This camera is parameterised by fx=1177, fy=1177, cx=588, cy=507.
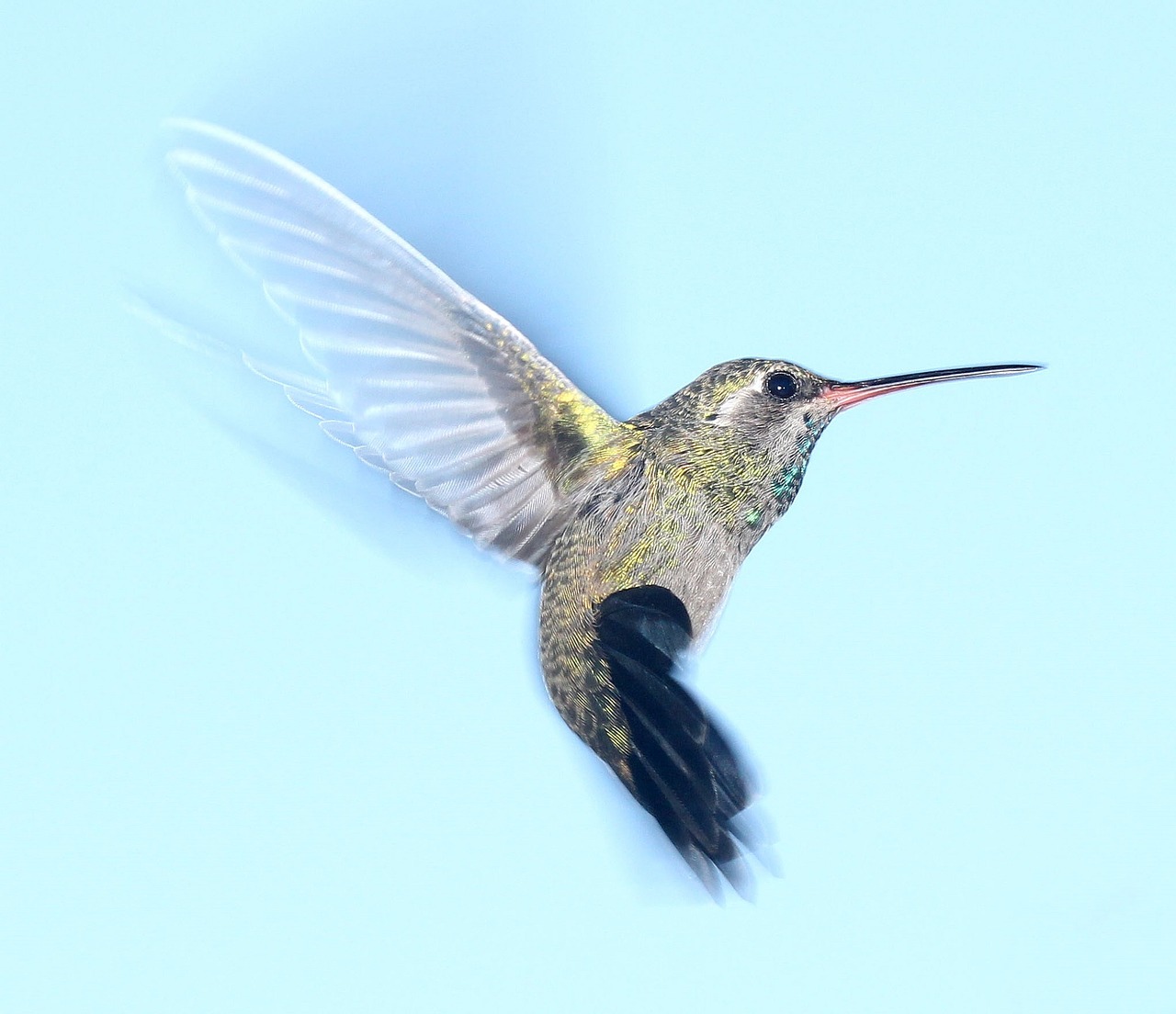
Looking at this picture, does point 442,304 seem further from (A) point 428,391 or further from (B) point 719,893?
(B) point 719,893

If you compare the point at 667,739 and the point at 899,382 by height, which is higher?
the point at 899,382

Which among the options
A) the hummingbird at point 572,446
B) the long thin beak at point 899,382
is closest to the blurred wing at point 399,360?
the hummingbird at point 572,446

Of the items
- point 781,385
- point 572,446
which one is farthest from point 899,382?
point 572,446

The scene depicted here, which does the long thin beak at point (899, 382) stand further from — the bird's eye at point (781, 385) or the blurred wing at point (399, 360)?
the blurred wing at point (399, 360)

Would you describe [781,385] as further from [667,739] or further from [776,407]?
[667,739]

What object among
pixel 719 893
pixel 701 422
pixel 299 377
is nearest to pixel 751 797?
pixel 719 893

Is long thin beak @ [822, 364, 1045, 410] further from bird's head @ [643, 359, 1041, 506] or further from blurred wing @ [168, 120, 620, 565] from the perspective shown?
blurred wing @ [168, 120, 620, 565]

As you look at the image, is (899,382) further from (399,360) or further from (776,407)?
(399,360)
